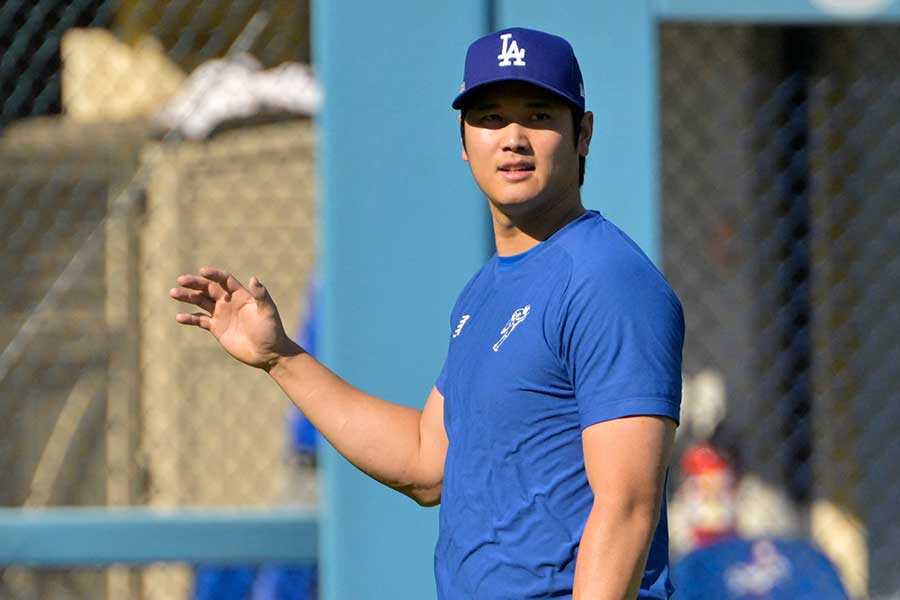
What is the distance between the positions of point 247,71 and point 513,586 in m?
3.27

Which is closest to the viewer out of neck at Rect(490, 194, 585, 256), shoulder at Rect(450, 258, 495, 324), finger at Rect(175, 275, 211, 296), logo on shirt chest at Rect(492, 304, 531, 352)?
logo on shirt chest at Rect(492, 304, 531, 352)

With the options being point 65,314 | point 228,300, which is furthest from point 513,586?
point 65,314

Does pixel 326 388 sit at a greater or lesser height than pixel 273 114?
lesser

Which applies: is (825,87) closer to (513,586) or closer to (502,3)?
(502,3)

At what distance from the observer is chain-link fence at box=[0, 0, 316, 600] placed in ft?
16.1

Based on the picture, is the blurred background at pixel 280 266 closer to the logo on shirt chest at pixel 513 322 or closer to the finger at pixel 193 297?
the finger at pixel 193 297

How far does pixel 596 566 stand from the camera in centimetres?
167

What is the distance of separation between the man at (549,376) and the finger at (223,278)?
1.33 feet

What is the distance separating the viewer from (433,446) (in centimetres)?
223

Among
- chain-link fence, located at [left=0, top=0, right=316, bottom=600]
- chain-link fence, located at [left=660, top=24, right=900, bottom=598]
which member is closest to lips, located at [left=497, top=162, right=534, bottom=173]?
chain-link fence, located at [left=0, top=0, right=316, bottom=600]

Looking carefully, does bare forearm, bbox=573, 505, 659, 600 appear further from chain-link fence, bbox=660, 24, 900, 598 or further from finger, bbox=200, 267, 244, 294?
chain-link fence, bbox=660, 24, 900, 598

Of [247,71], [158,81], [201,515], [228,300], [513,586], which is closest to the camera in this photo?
[513,586]

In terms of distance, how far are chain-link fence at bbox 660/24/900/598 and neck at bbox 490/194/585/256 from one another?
3.29 m

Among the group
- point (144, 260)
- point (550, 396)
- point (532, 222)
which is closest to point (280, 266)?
point (144, 260)
